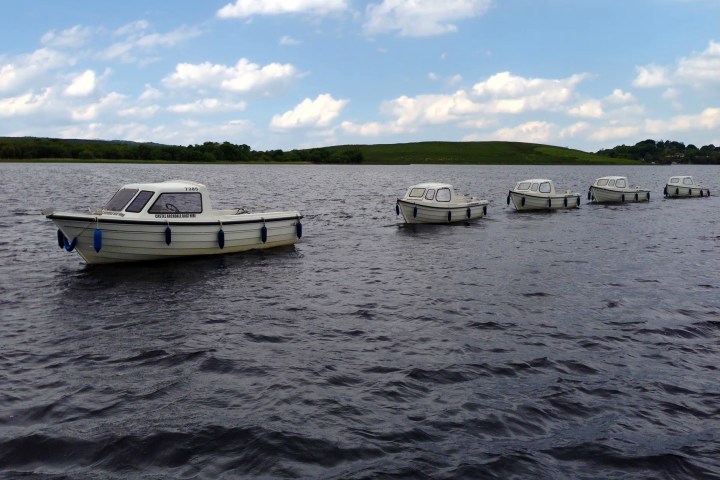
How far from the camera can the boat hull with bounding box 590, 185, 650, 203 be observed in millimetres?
60406

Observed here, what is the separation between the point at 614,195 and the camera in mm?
60656

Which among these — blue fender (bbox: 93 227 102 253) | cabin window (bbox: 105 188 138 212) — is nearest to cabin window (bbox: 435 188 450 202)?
cabin window (bbox: 105 188 138 212)

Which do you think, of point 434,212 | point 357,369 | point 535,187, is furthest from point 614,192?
point 357,369

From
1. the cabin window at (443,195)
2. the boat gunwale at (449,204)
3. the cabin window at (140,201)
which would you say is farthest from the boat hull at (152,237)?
the cabin window at (443,195)

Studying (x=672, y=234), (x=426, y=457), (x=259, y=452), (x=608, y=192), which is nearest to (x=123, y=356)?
(x=259, y=452)

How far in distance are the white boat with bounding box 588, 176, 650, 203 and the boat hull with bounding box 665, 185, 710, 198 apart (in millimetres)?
9795

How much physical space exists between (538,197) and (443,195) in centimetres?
1443

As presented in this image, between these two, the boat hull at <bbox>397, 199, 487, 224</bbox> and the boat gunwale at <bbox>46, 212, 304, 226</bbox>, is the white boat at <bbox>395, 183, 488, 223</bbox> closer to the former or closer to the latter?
the boat hull at <bbox>397, 199, 487, 224</bbox>

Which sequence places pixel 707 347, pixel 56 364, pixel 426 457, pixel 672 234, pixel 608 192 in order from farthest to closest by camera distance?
pixel 608 192 → pixel 672 234 → pixel 707 347 → pixel 56 364 → pixel 426 457

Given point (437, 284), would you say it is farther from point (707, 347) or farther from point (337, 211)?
point (337, 211)

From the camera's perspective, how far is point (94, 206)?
157 feet

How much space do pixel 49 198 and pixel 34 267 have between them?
35774 mm

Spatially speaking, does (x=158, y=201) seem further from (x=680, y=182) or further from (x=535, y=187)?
(x=680, y=182)

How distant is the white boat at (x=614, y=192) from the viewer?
60469 mm
